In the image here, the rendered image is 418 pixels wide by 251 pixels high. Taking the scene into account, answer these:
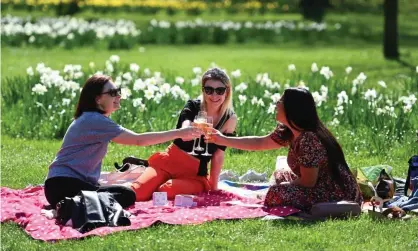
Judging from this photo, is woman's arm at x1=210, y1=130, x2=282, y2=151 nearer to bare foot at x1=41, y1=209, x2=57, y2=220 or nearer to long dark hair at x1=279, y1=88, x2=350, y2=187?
long dark hair at x1=279, y1=88, x2=350, y2=187

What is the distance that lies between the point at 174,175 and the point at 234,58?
1198 centimetres

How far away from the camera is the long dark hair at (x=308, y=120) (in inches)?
296

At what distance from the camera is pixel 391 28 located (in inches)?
749

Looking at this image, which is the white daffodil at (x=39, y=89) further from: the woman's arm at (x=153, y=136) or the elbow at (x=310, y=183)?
the elbow at (x=310, y=183)

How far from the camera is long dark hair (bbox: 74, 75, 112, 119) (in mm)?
7562

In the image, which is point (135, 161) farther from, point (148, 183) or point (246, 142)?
point (246, 142)

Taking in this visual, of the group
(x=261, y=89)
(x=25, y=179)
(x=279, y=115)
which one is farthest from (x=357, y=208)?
(x=261, y=89)

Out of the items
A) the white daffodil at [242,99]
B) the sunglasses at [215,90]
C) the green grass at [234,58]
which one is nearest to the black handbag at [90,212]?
the sunglasses at [215,90]

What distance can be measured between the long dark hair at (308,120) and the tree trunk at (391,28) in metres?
11.7

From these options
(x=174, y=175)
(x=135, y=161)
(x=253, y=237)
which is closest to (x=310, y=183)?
(x=253, y=237)

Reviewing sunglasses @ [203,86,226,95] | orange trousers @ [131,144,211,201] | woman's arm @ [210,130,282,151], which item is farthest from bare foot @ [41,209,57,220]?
sunglasses @ [203,86,226,95]

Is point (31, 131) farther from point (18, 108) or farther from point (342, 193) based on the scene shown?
Answer: point (342, 193)

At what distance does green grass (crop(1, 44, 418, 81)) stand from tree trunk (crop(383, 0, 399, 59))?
208mm

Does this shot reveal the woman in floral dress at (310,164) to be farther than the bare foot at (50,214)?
Yes
